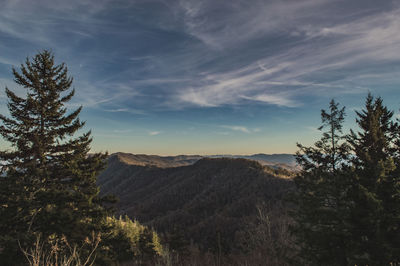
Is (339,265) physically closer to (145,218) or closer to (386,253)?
(386,253)

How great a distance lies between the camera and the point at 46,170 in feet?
45.2

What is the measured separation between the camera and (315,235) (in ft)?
27.2

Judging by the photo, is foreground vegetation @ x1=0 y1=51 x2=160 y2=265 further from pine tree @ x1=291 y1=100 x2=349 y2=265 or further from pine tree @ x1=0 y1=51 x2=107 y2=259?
pine tree @ x1=291 y1=100 x2=349 y2=265

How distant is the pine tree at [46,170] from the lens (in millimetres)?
11367

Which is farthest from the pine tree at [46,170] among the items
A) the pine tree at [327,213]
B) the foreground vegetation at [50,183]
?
the pine tree at [327,213]

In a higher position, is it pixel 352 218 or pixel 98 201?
pixel 352 218

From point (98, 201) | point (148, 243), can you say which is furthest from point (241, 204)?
point (98, 201)

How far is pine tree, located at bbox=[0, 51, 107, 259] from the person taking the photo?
1137 cm

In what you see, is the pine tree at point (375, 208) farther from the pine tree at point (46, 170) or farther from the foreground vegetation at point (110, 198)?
the pine tree at point (46, 170)

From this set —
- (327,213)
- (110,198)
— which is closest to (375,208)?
(327,213)

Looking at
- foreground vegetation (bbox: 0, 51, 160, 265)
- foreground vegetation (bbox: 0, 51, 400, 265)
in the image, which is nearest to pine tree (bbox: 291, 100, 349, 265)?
foreground vegetation (bbox: 0, 51, 400, 265)

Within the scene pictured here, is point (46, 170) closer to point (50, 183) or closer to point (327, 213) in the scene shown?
point (50, 183)

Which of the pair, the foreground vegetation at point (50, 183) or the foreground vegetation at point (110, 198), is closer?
the foreground vegetation at point (110, 198)

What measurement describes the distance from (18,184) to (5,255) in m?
3.84
